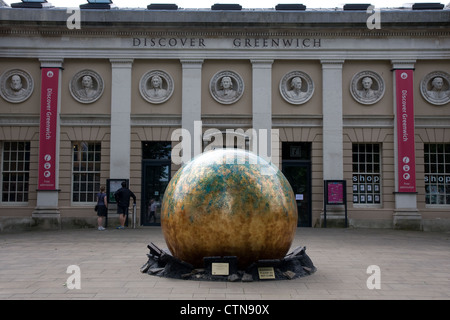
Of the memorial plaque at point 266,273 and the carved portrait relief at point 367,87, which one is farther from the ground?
the carved portrait relief at point 367,87

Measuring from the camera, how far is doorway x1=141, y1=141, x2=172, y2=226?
714 inches

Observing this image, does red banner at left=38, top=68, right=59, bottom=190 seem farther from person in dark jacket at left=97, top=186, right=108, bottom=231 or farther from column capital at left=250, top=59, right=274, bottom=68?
column capital at left=250, top=59, right=274, bottom=68

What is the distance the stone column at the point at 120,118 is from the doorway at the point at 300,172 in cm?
670

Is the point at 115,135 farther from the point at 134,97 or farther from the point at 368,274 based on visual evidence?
the point at 368,274

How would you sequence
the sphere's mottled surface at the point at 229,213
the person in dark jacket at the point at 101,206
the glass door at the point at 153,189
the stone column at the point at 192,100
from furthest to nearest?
the glass door at the point at 153,189 → the stone column at the point at 192,100 → the person in dark jacket at the point at 101,206 → the sphere's mottled surface at the point at 229,213

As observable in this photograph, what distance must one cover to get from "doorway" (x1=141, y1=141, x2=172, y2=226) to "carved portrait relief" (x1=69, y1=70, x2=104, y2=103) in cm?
297

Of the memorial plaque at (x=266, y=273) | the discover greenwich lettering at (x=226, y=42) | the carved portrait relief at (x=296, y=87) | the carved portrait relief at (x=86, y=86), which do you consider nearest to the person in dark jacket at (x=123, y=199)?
the carved portrait relief at (x=86, y=86)

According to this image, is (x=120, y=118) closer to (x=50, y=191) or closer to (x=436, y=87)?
(x=50, y=191)

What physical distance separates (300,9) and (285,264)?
1515 cm

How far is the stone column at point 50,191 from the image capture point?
683 inches

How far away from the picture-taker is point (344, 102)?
18203 mm

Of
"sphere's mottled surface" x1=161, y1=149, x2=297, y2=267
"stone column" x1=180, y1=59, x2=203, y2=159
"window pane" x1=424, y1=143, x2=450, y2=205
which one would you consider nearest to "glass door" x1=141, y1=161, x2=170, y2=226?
"stone column" x1=180, y1=59, x2=203, y2=159

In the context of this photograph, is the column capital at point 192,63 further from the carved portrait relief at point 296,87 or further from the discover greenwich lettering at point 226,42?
the carved portrait relief at point 296,87

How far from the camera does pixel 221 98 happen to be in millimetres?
18234
